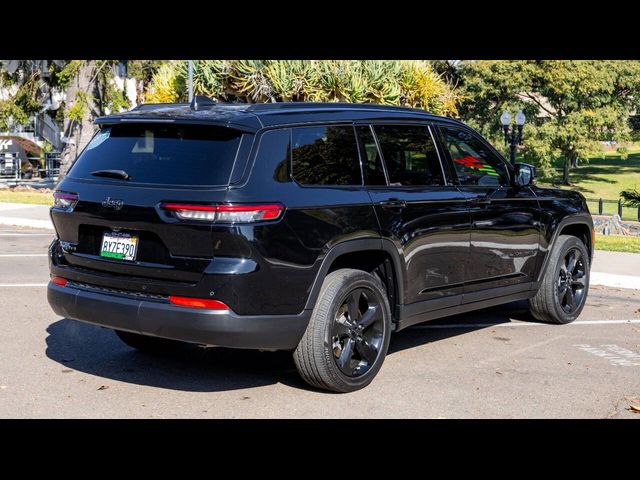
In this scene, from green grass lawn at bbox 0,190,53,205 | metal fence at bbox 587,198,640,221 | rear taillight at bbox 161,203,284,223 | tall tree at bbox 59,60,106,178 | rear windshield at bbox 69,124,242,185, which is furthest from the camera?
metal fence at bbox 587,198,640,221

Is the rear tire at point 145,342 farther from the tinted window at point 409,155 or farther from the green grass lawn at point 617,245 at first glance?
the green grass lawn at point 617,245

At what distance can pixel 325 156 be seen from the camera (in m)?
5.85

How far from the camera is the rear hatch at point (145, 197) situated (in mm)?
5184

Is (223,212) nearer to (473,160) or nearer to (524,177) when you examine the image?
(473,160)

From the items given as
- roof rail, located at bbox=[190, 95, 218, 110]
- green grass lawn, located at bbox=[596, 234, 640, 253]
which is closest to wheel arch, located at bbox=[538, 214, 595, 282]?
roof rail, located at bbox=[190, 95, 218, 110]

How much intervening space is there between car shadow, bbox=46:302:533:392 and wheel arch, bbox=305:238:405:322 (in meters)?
0.84

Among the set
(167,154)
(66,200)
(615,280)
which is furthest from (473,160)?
(615,280)

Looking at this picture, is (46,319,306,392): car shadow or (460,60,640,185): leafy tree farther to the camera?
(460,60,640,185): leafy tree

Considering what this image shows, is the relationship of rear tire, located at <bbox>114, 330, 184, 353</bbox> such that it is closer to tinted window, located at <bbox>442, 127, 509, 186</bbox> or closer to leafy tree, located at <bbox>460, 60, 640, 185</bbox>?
tinted window, located at <bbox>442, 127, 509, 186</bbox>

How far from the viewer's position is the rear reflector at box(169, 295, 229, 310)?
16.9 feet

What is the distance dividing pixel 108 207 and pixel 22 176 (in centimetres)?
4028

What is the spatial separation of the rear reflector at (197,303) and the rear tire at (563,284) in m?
3.88

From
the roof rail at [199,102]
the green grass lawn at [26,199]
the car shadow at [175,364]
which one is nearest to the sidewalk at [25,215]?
the green grass lawn at [26,199]

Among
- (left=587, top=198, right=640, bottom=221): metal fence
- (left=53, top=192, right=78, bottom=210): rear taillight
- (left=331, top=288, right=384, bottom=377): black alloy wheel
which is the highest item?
(left=53, top=192, right=78, bottom=210): rear taillight
